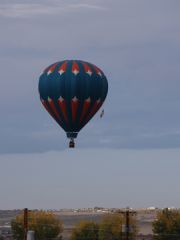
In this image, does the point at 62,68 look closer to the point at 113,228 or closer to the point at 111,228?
the point at 111,228

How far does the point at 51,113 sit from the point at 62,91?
346cm

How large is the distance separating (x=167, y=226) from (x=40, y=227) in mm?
21402

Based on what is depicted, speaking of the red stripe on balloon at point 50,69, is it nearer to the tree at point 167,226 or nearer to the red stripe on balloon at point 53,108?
the red stripe on balloon at point 53,108

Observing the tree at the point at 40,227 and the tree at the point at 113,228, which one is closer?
the tree at the point at 113,228

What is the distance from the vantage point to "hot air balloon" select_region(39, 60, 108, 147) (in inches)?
3639

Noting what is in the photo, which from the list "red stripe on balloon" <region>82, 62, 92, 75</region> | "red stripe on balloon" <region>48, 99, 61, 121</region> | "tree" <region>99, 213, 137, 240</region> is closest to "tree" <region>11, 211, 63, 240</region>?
"tree" <region>99, 213, 137, 240</region>

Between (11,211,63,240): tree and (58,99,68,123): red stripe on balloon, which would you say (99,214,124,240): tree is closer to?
(11,211,63,240): tree

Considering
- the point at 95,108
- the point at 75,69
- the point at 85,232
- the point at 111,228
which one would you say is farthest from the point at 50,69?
the point at 111,228

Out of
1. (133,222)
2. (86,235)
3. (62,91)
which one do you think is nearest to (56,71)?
(62,91)

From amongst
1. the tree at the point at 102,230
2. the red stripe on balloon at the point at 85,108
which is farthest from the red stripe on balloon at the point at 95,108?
Answer: the tree at the point at 102,230

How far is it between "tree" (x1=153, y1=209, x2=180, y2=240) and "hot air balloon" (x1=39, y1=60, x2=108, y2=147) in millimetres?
62542

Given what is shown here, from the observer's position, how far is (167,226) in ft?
509

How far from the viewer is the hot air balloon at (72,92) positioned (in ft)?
303

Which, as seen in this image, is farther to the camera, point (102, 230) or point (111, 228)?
point (111, 228)
